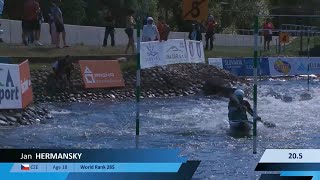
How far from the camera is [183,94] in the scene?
34.2m

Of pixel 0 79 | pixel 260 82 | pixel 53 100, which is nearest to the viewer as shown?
pixel 0 79

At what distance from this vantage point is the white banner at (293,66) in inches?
1657

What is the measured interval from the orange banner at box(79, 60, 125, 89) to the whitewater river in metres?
1.52

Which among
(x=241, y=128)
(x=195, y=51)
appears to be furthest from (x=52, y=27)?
(x=241, y=128)

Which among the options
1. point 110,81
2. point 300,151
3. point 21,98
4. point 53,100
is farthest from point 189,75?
point 300,151

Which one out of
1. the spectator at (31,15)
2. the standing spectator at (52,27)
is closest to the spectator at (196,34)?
the standing spectator at (52,27)

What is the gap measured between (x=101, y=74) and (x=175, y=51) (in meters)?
5.81

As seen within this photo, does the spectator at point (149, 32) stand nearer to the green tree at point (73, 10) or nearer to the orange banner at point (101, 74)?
the orange banner at point (101, 74)

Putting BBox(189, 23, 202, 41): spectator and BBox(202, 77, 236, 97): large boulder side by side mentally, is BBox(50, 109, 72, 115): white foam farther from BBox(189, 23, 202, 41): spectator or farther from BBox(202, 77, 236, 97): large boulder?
BBox(189, 23, 202, 41): spectator

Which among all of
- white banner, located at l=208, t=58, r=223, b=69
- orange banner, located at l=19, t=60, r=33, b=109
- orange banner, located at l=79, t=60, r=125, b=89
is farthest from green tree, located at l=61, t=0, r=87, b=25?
orange banner, located at l=19, t=60, r=33, b=109

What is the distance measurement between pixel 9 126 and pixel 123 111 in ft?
18.4

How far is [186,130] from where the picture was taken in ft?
74.2

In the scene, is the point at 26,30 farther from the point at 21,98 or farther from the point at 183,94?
the point at 21,98

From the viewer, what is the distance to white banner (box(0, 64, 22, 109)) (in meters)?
22.6
